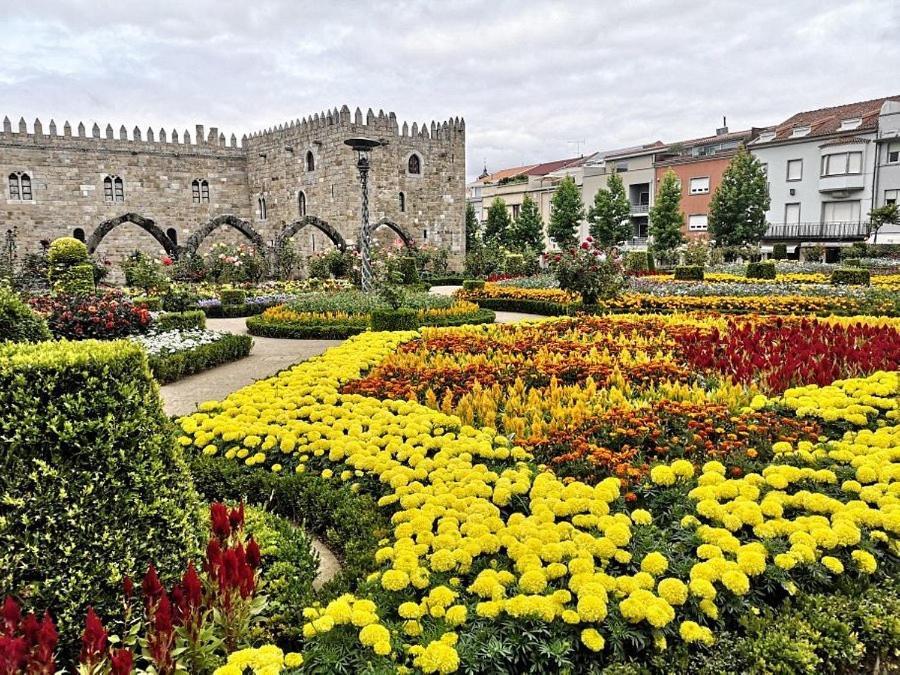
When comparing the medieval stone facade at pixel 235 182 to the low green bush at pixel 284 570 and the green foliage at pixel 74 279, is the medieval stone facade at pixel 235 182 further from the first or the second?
the low green bush at pixel 284 570

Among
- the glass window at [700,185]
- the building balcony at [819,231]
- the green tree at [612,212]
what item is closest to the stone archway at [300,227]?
the green tree at [612,212]

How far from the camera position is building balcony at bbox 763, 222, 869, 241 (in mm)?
34219

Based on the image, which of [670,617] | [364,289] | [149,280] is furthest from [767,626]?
[149,280]

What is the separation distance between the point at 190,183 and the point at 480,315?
86.3 feet

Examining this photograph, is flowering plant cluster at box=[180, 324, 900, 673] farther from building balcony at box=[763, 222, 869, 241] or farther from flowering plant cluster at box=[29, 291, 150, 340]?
building balcony at box=[763, 222, 869, 241]

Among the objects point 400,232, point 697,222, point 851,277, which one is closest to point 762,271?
point 851,277

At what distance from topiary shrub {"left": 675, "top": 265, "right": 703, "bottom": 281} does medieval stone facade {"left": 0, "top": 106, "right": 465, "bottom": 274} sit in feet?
39.2

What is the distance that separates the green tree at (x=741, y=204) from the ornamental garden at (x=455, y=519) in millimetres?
30193

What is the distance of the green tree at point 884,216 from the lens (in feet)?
93.0

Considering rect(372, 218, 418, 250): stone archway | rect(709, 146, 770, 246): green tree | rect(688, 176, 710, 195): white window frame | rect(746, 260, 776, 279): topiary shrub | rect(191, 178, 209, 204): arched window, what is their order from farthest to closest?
rect(688, 176, 710, 195): white window frame < rect(191, 178, 209, 204): arched window < rect(709, 146, 770, 246): green tree < rect(372, 218, 418, 250): stone archway < rect(746, 260, 776, 279): topiary shrub

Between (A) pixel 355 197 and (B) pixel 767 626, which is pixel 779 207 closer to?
(A) pixel 355 197

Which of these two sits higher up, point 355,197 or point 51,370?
point 355,197

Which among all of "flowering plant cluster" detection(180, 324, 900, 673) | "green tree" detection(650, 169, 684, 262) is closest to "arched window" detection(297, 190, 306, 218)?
"green tree" detection(650, 169, 684, 262)

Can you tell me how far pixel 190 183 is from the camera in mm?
33688
